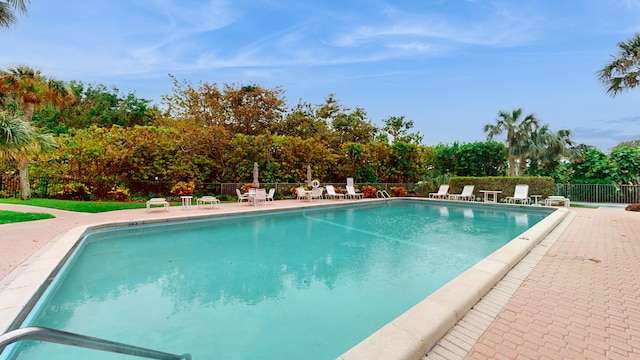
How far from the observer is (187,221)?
30.0 ft

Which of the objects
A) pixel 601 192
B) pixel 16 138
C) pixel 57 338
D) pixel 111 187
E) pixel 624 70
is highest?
pixel 624 70

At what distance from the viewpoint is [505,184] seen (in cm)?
1537

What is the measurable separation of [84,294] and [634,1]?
17.0 m

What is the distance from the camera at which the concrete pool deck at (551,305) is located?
225 centimetres

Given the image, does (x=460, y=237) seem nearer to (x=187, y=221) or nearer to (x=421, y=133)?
(x=187, y=221)

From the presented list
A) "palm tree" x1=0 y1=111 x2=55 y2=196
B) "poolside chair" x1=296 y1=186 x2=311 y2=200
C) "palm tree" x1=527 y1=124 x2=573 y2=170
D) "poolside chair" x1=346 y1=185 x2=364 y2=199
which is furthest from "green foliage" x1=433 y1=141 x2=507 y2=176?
"palm tree" x1=0 y1=111 x2=55 y2=196

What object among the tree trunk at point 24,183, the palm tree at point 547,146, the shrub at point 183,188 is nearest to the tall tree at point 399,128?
the palm tree at point 547,146

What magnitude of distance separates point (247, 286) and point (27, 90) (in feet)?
54.6

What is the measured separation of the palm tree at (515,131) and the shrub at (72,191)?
23.8m

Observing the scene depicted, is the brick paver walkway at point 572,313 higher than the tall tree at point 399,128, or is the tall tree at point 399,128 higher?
the tall tree at point 399,128

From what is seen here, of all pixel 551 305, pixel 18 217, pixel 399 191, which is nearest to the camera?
pixel 551 305

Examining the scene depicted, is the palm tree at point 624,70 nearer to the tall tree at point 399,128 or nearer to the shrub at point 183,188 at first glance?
the shrub at point 183,188

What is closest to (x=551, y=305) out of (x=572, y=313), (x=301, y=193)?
(x=572, y=313)

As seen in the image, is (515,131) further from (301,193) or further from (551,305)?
(551,305)
